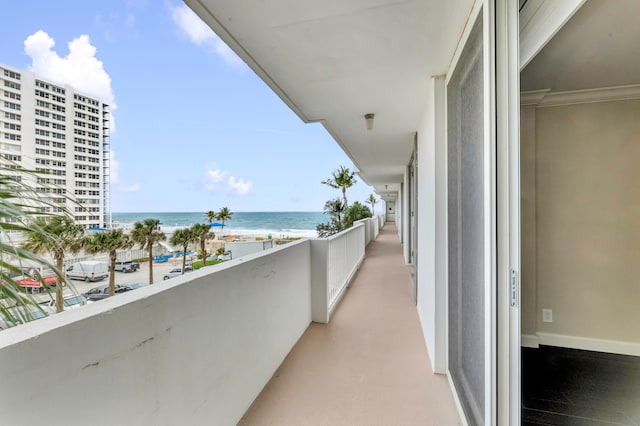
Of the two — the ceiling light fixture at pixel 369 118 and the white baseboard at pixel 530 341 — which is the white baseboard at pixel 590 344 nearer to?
the white baseboard at pixel 530 341

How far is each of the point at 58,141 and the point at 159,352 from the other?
5.15 ft

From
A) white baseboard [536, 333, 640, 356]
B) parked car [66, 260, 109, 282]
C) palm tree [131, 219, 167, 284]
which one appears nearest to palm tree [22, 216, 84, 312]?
parked car [66, 260, 109, 282]

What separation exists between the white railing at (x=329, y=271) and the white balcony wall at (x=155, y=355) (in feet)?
3.41

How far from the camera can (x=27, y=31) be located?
255 cm

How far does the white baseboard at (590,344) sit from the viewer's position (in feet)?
7.52

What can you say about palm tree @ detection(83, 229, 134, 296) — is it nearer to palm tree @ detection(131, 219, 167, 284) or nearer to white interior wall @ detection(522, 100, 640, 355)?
palm tree @ detection(131, 219, 167, 284)

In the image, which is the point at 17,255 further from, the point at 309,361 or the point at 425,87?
the point at 425,87

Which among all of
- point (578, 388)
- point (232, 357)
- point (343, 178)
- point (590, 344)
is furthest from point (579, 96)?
point (343, 178)

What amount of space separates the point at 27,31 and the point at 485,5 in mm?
3872

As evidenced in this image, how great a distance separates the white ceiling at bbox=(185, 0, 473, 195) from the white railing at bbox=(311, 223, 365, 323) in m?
1.65

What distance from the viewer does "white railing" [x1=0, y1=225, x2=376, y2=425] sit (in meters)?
0.73

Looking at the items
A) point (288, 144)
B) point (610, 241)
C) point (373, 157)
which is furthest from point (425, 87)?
point (288, 144)

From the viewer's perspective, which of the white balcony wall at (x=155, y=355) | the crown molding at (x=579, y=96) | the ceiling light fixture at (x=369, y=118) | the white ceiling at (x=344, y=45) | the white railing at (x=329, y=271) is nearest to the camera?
the white balcony wall at (x=155, y=355)

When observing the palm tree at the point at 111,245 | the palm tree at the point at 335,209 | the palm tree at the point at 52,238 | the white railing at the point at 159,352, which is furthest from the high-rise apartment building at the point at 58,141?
the palm tree at the point at 335,209
